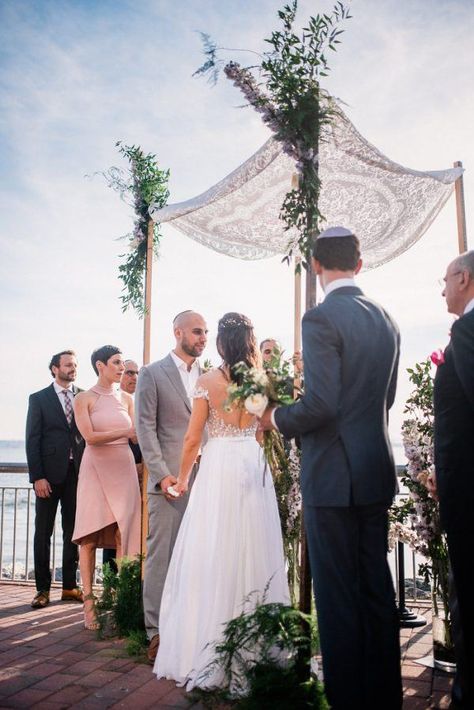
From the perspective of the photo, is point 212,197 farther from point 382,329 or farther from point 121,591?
point 121,591

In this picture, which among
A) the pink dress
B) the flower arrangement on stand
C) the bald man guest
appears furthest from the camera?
the pink dress

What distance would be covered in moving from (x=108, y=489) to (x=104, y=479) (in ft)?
0.30

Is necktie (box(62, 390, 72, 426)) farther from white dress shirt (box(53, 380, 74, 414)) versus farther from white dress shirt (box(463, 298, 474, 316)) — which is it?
white dress shirt (box(463, 298, 474, 316))

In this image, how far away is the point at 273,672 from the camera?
109 inches

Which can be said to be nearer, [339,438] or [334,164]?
[339,438]

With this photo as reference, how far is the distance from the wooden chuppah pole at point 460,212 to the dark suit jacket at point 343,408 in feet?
6.24

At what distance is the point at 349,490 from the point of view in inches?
93.7

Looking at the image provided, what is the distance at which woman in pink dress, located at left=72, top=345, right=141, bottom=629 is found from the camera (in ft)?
16.0

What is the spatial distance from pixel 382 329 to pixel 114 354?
3107mm

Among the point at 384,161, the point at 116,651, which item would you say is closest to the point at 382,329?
the point at 384,161

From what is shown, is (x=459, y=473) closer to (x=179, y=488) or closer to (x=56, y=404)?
(x=179, y=488)

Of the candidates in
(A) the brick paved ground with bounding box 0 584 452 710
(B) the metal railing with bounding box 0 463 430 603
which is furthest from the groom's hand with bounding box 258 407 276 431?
(B) the metal railing with bounding box 0 463 430 603

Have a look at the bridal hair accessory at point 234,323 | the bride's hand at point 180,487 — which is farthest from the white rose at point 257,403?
the bride's hand at point 180,487

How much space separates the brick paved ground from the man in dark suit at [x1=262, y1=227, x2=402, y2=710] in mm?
935
